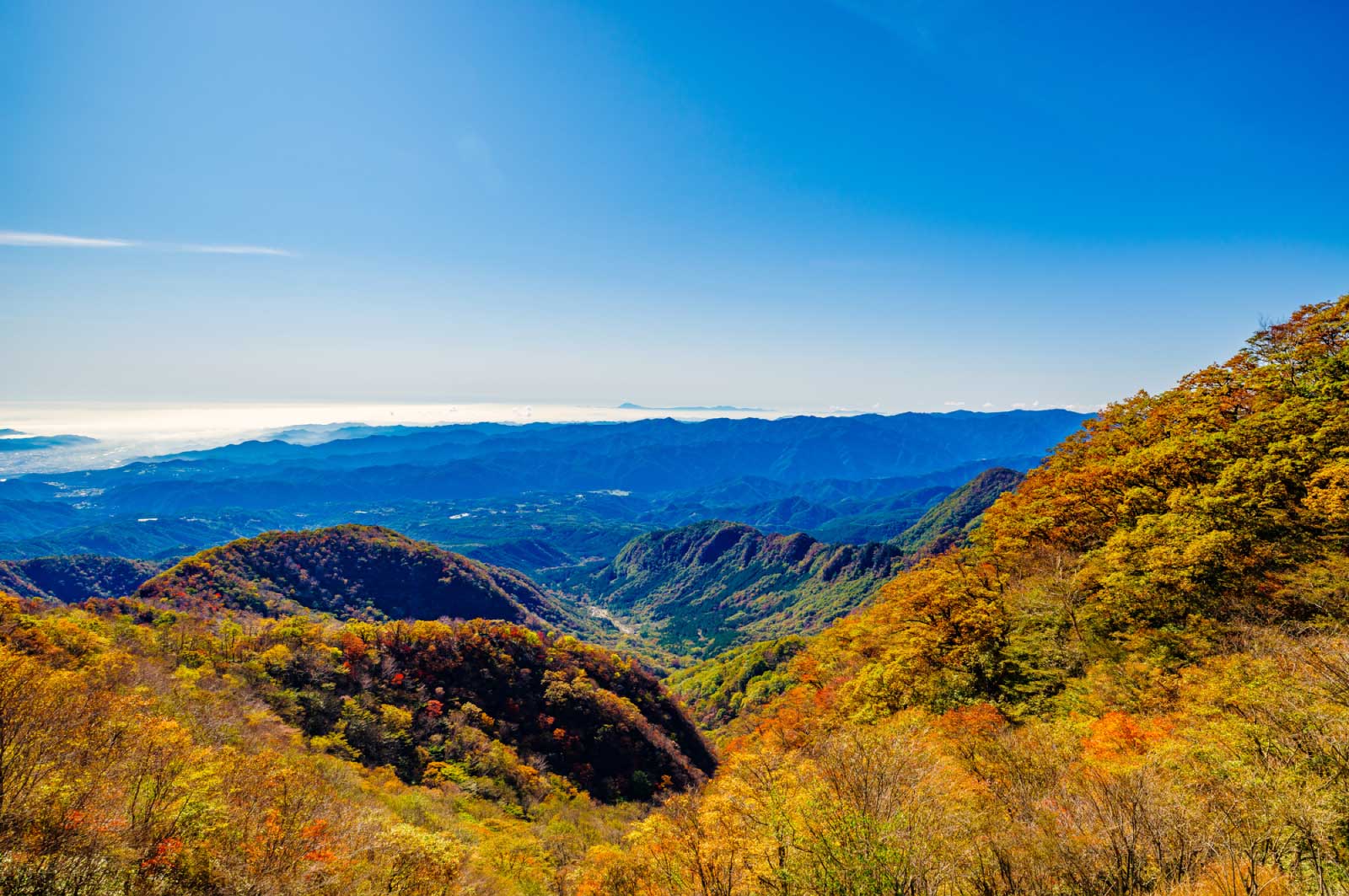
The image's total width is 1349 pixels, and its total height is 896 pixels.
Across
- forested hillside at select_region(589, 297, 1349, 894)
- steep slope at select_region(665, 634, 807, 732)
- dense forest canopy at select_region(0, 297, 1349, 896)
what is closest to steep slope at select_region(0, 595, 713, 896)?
dense forest canopy at select_region(0, 297, 1349, 896)

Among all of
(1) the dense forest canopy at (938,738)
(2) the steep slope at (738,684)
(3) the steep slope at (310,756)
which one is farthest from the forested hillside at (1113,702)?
(2) the steep slope at (738,684)

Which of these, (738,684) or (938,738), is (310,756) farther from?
(738,684)

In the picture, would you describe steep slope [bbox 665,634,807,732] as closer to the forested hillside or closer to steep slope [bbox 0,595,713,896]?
steep slope [bbox 0,595,713,896]

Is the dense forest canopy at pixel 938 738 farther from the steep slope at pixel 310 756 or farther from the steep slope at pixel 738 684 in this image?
the steep slope at pixel 738 684

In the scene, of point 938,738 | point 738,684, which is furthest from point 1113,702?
point 738,684

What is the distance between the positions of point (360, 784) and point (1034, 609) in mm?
51983

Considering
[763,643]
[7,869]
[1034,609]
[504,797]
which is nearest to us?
[7,869]

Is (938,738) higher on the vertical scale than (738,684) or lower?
higher

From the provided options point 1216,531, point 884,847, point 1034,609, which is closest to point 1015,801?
point 884,847

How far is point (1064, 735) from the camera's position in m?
23.1

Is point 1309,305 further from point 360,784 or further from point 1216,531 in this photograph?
A: point 360,784

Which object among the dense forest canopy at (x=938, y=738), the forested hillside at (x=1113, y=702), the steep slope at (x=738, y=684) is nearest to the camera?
the forested hillside at (x=1113, y=702)

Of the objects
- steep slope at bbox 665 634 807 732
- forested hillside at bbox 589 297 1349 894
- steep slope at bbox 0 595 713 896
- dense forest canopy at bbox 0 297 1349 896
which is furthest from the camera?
steep slope at bbox 665 634 807 732

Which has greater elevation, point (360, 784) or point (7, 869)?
point (7, 869)
